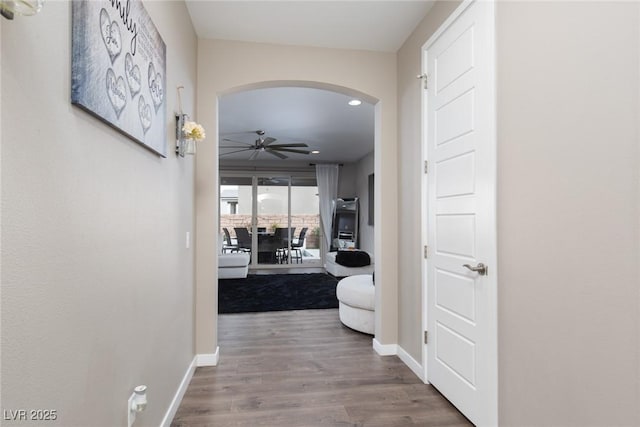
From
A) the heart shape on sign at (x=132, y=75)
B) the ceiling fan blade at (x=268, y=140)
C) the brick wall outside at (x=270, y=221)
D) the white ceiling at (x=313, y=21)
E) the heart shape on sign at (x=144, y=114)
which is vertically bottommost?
the brick wall outside at (x=270, y=221)

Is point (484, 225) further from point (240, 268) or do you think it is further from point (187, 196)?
point (240, 268)

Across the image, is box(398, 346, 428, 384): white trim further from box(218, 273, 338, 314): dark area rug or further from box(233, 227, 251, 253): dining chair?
box(233, 227, 251, 253): dining chair

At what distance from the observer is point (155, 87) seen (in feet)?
5.38

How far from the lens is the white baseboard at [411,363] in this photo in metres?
2.55

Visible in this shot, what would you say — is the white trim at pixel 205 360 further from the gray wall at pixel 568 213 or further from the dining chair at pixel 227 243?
the dining chair at pixel 227 243

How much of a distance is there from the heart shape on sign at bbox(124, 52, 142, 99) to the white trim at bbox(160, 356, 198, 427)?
1745 millimetres

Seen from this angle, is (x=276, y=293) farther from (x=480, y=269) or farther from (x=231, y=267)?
(x=480, y=269)

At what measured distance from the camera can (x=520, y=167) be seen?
5.21ft

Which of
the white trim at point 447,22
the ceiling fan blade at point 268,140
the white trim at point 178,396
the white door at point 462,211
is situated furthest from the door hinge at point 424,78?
the ceiling fan blade at point 268,140

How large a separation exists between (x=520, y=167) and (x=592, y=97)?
0.43 metres

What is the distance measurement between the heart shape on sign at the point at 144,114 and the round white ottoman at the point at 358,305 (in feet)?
8.74

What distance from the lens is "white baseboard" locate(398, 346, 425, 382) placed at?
2547 millimetres

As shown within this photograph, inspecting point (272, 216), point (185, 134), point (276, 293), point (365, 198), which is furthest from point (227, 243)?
point (185, 134)

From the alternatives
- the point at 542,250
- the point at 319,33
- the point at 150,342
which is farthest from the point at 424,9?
the point at 150,342
